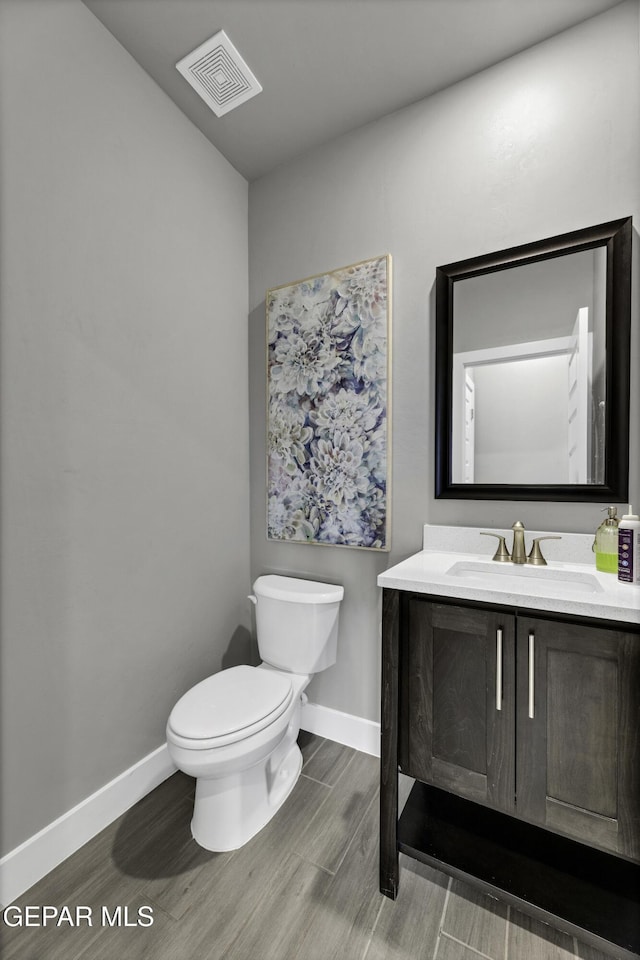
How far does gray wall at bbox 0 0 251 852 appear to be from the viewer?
1.17 m

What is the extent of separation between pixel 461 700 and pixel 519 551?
51 cm

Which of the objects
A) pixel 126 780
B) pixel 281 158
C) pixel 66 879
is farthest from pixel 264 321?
pixel 66 879

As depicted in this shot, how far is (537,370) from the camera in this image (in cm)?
143

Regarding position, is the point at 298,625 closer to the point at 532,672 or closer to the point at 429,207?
the point at 532,672

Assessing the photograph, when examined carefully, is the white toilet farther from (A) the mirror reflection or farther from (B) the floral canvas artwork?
(A) the mirror reflection

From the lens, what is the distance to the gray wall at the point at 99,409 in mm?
1175

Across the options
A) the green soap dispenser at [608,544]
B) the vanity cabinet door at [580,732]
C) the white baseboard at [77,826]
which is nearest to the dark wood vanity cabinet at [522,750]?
the vanity cabinet door at [580,732]

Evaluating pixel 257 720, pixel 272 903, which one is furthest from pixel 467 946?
pixel 257 720

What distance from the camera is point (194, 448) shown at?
1.76 metres

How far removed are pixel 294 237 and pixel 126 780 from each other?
89.0 inches

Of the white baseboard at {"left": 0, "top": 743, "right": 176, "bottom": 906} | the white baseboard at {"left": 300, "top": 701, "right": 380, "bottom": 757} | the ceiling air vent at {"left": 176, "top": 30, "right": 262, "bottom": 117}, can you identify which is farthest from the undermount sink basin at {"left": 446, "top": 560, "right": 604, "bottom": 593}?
the ceiling air vent at {"left": 176, "top": 30, "right": 262, "bottom": 117}

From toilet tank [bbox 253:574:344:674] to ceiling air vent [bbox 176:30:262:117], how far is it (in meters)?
1.90

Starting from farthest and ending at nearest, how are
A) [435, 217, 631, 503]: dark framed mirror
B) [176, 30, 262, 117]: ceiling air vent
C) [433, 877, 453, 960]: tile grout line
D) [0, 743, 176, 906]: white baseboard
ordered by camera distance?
[176, 30, 262, 117]: ceiling air vent < [435, 217, 631, 503]: dark framed mirror < [0, 743, 176, 906]: white baseboard < [433, 877, 453, 960]: tile grout line

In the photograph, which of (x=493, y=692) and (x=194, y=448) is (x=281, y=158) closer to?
(x=194, y=448)
